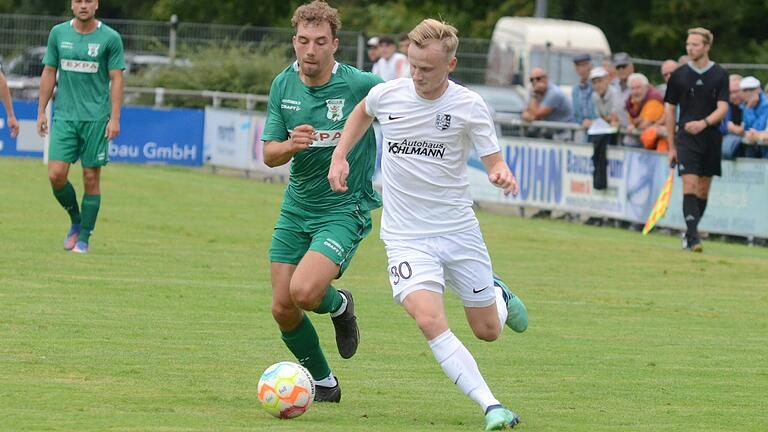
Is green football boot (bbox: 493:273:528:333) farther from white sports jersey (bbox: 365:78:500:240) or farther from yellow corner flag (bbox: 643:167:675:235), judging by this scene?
yellow corner flag (bbox: 643:167:675:235)

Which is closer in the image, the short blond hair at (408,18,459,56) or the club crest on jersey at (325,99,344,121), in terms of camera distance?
the short blond hair at (408,18,459,56)

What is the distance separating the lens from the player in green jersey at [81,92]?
14.4 meters

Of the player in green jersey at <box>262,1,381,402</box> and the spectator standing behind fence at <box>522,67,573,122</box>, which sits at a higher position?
the player in green jersey at <box>262,1,381,402</box>

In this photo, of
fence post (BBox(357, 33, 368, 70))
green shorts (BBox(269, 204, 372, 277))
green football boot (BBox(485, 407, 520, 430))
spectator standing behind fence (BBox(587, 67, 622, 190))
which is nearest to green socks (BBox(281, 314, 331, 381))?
green shorts (BBox(269, 204, 372, 277))

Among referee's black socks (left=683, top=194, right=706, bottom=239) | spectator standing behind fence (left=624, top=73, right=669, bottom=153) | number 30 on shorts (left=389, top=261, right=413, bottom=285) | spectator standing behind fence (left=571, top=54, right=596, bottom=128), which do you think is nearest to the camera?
number 30 on shorts (left=389, top=261, right=413, bottom=285)

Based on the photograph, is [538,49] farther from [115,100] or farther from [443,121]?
[443,121]

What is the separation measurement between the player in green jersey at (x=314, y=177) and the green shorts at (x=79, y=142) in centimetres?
631

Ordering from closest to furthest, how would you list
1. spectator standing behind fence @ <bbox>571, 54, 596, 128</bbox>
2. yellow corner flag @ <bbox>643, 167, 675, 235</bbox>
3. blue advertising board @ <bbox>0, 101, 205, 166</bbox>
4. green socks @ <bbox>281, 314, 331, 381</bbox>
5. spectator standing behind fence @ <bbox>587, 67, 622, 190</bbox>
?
1. green socks @ <bbox>281, 314, 331, 381</bbox>
2. yellow corner flag @ <bbox>643, 167, 675, 235</bbox>
3. spectator standing behind fence @ <bbox>587, 67, 622, 190</bbox>
4. spectator standing behind fence @ <bbox>571, 54, 596, 128</bbox>
5. blue advertising board @ <bbox>0, 101, 205, 166</bbox>

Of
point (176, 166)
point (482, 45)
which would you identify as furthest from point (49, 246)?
point (482, 45)

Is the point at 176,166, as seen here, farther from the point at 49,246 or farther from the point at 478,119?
the point at 478,119

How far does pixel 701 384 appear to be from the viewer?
905 centimetres

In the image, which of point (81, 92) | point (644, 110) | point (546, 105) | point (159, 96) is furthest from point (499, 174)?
point (159, 96)

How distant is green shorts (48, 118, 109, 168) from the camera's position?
14375mm

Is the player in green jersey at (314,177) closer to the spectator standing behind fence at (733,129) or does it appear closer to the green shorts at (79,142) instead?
the green shorts at (79,142)
